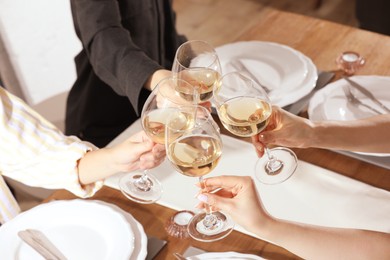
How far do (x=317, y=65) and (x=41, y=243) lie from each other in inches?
38.0

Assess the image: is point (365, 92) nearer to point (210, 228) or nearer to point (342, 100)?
point (342, 100)

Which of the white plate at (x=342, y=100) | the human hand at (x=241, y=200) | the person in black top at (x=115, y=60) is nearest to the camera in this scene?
the human hand at (x=241, y=200)

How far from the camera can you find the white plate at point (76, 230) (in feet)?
3.99

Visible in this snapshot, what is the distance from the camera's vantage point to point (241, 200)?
1.07 metres

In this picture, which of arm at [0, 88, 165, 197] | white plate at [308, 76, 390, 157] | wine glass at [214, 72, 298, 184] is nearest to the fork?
white plate at [308, 76, 390, 157]

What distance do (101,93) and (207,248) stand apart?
901 millimetres

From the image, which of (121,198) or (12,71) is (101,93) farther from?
(12,71)

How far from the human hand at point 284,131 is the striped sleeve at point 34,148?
0.39 metres

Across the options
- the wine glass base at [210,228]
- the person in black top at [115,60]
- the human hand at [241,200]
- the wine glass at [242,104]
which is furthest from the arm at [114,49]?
the human hand at [241,200]

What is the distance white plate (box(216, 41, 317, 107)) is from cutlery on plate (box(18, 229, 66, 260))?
2.25 feet

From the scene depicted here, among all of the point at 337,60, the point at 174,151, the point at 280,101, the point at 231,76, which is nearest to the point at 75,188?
the point at 174,151

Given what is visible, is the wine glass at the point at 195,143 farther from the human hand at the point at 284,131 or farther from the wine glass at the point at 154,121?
the human hand at the point at 284,131

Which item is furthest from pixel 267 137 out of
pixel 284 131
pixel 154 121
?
pixel 154 121

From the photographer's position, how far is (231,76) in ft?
4.35
